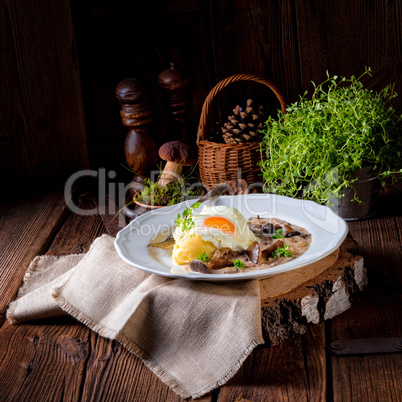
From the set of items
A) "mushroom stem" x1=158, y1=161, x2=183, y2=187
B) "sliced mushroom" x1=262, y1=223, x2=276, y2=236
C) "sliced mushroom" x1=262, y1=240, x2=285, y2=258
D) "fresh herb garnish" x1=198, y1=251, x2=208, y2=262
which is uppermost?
"sliced mushroom" x1=262, y1=240, x2=285, y2=258

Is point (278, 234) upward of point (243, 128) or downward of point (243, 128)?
downward

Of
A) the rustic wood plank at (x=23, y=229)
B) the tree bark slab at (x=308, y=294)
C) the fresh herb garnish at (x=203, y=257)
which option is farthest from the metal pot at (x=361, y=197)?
the rustic wood plank at (x=23, y=229)

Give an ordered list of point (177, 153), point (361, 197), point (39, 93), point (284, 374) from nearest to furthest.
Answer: point (284, 374) < point (361, 197) < point (177, 153) < point (39, 93)

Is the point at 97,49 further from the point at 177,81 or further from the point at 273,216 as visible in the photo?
the point at 273,216

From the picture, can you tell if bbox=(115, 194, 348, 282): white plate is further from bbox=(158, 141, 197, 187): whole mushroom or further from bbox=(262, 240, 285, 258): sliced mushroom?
bbox=(158, 141, 197, 187): whole mushroom

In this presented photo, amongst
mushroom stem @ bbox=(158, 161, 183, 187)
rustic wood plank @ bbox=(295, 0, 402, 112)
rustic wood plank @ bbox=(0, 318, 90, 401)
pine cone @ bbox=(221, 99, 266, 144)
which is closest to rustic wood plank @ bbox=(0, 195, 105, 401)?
rustic wood plank @ bbox=(0, 318, 90, 401)

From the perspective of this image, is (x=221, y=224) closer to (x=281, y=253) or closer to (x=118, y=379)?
(x=281, y=253)

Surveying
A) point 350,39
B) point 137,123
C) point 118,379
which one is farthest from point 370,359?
point 350,39
